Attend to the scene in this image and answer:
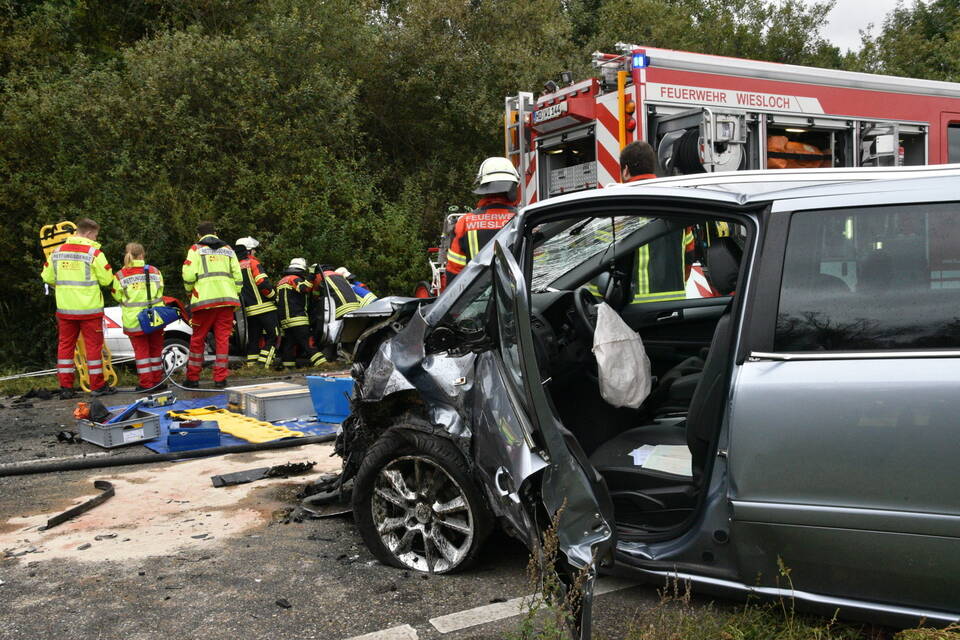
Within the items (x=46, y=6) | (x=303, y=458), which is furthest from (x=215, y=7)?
(x=303, y=458)

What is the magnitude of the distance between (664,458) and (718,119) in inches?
194

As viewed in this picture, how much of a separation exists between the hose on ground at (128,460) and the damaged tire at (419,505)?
2.76m

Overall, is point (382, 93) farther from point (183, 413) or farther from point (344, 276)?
point (183, 413)

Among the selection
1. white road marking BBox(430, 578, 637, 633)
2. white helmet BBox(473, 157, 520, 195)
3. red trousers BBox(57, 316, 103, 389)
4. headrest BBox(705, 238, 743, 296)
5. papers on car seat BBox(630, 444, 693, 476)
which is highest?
white helmet BBox(473, 157, 520, 195)

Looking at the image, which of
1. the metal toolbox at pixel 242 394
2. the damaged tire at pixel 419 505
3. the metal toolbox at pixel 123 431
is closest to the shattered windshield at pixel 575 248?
the damaged tire at pixel 419 505

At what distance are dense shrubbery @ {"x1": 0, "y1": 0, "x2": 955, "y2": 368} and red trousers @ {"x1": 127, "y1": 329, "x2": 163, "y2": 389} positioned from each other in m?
3.39

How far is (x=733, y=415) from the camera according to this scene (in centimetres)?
270

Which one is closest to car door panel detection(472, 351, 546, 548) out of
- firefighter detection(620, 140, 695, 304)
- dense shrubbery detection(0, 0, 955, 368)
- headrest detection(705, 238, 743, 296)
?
headrest detection(705, 238, 743, 296)

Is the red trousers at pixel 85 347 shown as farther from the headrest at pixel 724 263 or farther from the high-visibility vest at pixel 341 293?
the headrest at pixel 724 263

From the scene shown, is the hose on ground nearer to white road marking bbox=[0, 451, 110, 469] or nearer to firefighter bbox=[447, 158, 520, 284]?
white road marking bbox=[0, 451, 110, 469]

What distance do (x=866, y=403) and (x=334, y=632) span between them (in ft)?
6.79

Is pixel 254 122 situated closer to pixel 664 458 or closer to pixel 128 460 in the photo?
pixel 128 460

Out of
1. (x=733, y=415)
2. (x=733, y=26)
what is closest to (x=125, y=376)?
(x=733, y=415)

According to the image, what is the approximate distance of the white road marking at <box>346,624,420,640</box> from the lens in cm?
299
